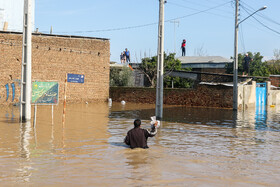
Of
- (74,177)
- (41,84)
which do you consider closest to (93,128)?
(41,84)

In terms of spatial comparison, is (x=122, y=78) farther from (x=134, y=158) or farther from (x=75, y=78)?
(x=134, y=158)

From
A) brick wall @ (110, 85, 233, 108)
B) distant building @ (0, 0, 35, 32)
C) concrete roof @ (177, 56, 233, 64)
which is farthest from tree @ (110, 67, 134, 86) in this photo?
distant building @ (0, 0, 35, 32)

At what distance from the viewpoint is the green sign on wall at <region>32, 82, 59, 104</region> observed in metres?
16.8

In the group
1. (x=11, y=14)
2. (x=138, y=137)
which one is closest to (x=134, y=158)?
(x=138, y=137)

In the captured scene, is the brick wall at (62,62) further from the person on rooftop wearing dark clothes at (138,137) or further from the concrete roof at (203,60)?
the person on rooftop wearing dark clothes at (138,137)

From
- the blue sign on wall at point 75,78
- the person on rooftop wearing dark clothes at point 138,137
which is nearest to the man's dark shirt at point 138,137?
the person on rooftop wearing dark clothes at point 138,137

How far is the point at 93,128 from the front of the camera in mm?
16703

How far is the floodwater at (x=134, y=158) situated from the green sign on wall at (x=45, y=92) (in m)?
1.15

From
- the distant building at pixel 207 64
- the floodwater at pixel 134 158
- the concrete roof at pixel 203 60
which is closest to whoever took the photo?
the floodwater at pixel 134 158

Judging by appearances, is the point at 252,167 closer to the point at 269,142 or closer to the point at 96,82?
the point at 269,142

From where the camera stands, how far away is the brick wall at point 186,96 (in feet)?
104

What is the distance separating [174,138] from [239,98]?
59.2 ft

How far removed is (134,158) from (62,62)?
2357 centimetres

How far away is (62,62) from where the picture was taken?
106 feet
